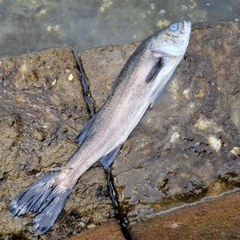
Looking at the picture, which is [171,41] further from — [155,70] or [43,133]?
[43,133]

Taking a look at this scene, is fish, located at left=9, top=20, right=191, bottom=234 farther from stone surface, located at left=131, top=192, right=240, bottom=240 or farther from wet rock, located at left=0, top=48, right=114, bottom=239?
stone surface, located at left=131, top=192, right=240, bottom=240

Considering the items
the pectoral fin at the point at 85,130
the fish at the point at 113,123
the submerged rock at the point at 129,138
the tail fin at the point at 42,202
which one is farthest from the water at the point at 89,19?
the tail fin at the point at 42,202

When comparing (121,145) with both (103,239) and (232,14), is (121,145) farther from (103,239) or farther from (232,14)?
(232,14)

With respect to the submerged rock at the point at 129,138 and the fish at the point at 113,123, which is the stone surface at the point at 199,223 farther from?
the fish at the point at 113,123

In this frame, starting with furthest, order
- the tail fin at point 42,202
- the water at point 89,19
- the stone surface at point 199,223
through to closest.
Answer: the water at point 89,19
the tail fin at point 42,202
the stone surface at point 199,223

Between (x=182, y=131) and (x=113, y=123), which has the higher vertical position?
(x=113, y=123)

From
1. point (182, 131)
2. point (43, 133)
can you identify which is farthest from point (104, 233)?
point (182, 131)
